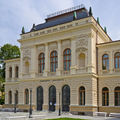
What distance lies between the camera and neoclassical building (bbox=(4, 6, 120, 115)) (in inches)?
1145

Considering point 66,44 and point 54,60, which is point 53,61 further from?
point 66,44

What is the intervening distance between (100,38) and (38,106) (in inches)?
572

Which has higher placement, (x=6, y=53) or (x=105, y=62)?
(x=6, y=53)

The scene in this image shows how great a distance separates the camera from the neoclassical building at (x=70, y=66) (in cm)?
2909

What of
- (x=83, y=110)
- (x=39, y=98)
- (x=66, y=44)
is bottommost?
(x=83, y=110)

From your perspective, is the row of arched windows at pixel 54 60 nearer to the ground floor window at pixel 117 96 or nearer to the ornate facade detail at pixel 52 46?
the ornate facade detail at pixel 52 46

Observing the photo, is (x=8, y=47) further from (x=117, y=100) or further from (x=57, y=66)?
(x=117, y=100)

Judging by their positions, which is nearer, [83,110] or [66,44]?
[83,110]

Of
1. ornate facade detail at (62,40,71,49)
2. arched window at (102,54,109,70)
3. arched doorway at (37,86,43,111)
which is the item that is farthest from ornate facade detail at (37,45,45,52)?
arched window at (102,54,109,70)

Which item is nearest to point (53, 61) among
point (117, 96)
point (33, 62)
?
point (33, 62)

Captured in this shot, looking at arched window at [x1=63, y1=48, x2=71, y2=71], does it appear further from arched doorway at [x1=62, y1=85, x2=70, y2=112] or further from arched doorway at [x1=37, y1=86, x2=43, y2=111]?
arched doorway at [x1=37, y1=86, x2=43, y2=111]

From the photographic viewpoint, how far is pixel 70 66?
31.4 metres

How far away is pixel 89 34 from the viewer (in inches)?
1180

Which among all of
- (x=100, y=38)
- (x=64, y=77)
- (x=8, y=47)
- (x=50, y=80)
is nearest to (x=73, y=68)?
(x=64, y=77)
